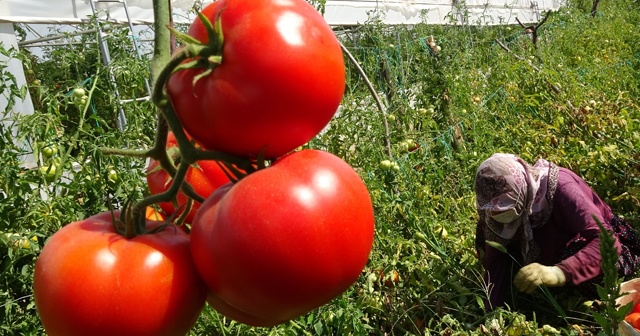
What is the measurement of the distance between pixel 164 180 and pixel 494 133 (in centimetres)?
368

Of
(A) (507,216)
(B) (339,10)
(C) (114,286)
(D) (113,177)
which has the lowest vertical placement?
(B) (339,10)

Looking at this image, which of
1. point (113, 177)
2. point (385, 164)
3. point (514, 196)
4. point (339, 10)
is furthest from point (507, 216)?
point (339, 10)

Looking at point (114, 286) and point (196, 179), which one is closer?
point (114, 286)

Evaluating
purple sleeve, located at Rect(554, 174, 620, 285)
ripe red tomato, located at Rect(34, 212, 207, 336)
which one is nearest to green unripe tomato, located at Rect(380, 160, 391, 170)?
purple sleeve, located at Rect(554, 174, 620, 285)

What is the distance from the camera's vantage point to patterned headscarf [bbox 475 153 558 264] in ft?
7.89

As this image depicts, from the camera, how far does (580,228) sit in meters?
2.42

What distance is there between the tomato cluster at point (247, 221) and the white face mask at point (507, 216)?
1967 millimetres

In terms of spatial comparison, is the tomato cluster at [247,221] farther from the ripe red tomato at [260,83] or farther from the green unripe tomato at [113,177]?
the green unripe tomato at [113,177]

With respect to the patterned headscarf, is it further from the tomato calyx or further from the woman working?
the tomato calyx

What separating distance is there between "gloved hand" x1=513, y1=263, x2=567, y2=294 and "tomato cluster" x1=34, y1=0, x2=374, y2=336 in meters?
1.99

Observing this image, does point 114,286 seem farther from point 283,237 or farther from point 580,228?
point 580,228

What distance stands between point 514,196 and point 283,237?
2035mm

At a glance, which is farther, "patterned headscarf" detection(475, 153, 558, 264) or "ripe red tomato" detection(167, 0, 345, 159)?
"patterned headscarf" detection(475, 153, 558, 264)

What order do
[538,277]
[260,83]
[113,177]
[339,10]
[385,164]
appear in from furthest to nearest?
[339,10] → [385,164] → [538,277] → [113,177] → [260,83]
